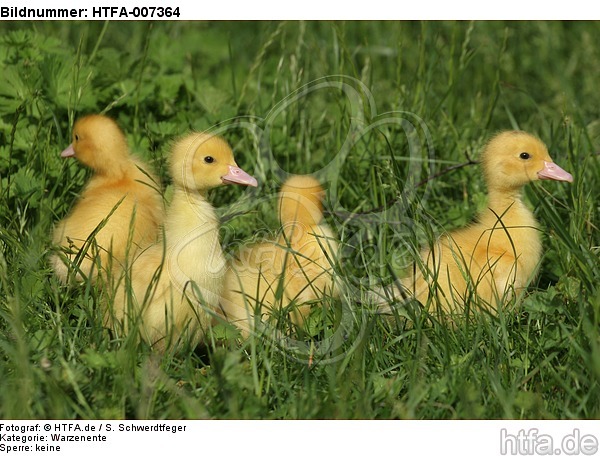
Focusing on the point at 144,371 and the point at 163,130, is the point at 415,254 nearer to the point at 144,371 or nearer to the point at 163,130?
the point at 144,371

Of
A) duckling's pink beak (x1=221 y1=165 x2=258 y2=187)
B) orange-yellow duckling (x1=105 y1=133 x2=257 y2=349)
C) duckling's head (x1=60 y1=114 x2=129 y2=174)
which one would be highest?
duckling's head (x1=60 y1=114 x2=129 y2=174)

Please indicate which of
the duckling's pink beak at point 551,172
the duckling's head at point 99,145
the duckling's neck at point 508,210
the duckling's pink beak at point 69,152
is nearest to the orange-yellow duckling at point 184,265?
the duckling's head at point 99,145

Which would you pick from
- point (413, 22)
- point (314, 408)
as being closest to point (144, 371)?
point (314, 408)

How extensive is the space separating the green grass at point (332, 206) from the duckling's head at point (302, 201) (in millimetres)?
227

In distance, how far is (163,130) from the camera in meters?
5.14

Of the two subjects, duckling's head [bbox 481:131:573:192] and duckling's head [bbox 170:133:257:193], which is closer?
duckling's head [bbox 170:133:257:193]

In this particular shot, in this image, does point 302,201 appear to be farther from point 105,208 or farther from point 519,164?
point 519,164

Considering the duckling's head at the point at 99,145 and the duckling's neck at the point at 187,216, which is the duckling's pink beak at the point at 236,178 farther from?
the duckling's head at the point at 99,145

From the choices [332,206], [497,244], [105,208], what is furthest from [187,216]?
[497,244]

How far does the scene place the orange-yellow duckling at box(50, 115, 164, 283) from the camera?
13.5 ft

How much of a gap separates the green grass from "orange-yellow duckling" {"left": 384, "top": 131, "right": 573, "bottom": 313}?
0.14 meters

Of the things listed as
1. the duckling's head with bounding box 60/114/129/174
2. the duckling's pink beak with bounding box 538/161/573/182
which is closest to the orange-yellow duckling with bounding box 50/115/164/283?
the duckling's head with bounding box 60/114/129/174

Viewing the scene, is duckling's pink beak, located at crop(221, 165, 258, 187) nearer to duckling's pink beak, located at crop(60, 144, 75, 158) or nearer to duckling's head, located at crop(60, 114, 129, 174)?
duckling's head, located at crop(60, 114, 129, 174)

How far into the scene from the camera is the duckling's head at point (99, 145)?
4.64 m
